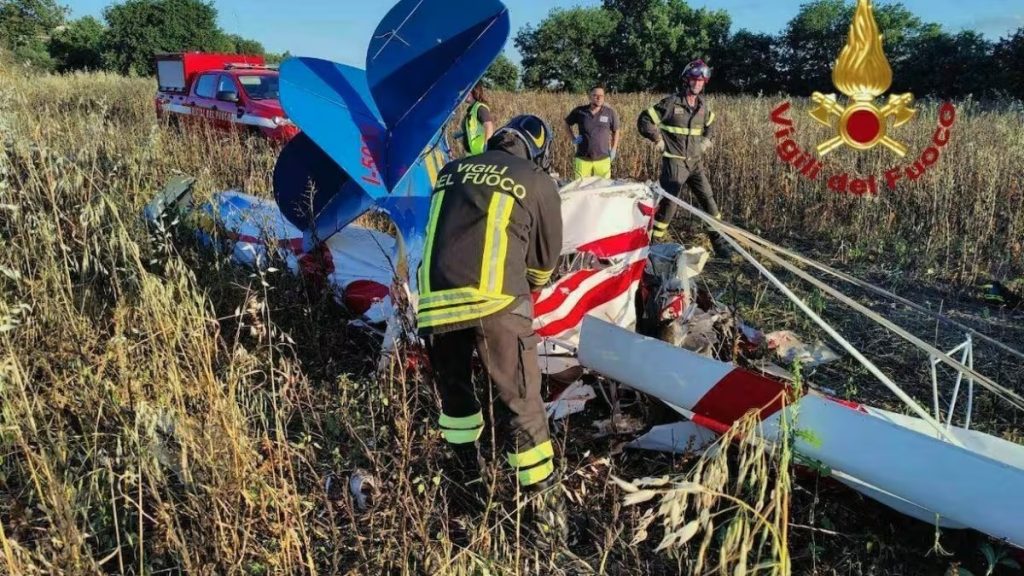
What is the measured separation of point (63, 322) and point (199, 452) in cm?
133

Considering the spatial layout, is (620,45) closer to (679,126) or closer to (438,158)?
(679,126)

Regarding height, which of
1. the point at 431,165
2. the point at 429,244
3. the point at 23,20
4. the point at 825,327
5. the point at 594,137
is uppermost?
the point at 23,20

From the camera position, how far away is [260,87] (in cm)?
1060

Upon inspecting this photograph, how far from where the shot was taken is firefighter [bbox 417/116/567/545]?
7.91 feet

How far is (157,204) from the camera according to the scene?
429 cm

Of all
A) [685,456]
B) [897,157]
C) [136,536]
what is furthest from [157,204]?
[897,157]

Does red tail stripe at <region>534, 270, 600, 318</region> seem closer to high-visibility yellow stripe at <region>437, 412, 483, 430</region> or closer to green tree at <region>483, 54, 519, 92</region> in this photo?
high-visibility yellow stripe at <region>437, 412, 483, 430</region>

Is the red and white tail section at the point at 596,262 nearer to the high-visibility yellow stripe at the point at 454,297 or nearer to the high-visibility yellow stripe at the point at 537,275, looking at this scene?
the high-visibility yellow stripe at the point at 537,275

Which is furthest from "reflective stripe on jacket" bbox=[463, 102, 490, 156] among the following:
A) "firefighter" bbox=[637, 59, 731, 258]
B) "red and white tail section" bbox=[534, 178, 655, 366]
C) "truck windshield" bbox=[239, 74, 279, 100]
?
"truck windshield" bbox=[239, 74, 279, 100]

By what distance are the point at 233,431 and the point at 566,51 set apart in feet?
116

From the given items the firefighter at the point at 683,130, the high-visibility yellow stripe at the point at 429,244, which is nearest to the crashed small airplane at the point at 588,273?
the high-visibility yellow stripe at the point at 429,244

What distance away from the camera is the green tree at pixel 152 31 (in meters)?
33.1

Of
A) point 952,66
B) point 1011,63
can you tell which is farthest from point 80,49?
point 1011,63

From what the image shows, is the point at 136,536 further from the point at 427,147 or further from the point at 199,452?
the point at 427,147
